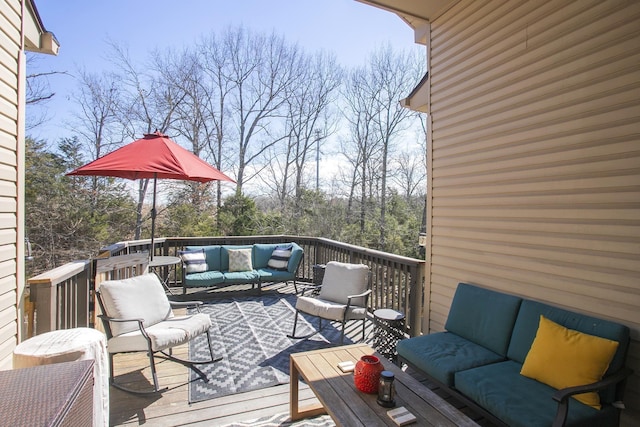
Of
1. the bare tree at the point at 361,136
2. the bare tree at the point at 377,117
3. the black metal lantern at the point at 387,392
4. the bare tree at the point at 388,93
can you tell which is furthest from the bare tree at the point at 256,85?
the black metal lantern at the point at 387,392

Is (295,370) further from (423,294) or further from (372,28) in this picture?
(372,28)

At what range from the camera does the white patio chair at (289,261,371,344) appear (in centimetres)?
371

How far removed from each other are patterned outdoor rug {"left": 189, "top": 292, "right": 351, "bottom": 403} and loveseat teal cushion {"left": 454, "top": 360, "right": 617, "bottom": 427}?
1.59m

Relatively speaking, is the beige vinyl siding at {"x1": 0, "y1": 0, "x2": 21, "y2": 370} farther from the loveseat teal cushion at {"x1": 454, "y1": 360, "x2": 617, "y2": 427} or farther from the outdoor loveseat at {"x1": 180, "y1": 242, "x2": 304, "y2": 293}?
the loveseat teal cushion at {"x1": 454, "y1": 360, "x2": 617, "y2": 427}

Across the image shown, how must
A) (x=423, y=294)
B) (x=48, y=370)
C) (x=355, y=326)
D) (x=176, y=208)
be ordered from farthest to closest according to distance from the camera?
(x=176, y=208) → (x=355, y=326) → (x=423, y=294) → (x=48, y=370)

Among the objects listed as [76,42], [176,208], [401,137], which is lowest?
[176,208]

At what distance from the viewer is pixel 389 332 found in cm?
327

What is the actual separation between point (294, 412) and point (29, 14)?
375 centimetres

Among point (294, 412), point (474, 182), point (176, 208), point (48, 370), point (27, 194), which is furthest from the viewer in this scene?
point (176, 208)

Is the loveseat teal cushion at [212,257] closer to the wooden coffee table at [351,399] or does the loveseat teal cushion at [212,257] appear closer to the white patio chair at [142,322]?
the white patio chair at [142,322]

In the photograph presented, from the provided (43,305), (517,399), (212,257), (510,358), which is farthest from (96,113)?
(517,399)

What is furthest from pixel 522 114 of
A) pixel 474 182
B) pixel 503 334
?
pixel 503 334

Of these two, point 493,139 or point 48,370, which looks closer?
point 48,370

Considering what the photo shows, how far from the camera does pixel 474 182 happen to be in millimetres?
3168
